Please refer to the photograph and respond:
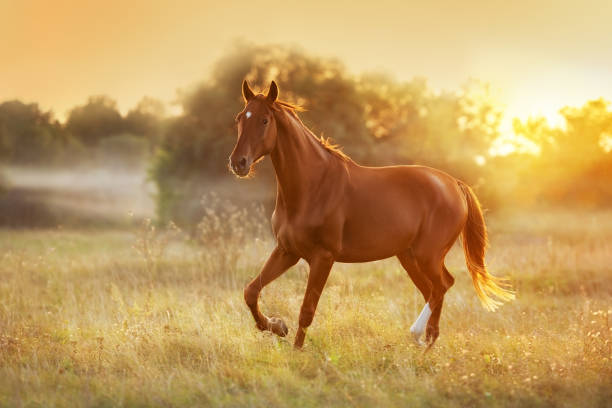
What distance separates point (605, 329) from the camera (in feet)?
23.5

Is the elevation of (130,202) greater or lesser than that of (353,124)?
lesser

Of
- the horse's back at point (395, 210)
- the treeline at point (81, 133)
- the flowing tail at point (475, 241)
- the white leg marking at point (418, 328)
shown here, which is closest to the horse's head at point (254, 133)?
the horse's back at point (395, 210)

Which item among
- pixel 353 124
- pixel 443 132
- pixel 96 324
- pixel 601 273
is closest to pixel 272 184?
pixel 353 124

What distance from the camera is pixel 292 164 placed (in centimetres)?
666

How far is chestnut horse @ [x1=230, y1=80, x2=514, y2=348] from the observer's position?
651 centimetres

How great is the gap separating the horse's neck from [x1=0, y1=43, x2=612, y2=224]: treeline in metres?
14.9

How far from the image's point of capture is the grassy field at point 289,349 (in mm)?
5516

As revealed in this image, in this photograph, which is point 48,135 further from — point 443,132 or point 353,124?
point 443,132

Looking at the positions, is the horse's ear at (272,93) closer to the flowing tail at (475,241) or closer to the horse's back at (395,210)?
the horse's back at (395,210)

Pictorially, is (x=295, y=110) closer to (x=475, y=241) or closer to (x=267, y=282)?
(x=267, y=282)

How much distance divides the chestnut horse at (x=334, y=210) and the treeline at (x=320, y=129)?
14.3 m

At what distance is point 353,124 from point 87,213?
1659 centimetres

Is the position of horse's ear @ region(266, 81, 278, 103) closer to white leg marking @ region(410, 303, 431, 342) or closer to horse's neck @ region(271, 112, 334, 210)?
horse's neck @ region(271, 112, 334, 210)

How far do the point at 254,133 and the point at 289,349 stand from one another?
225 cm
